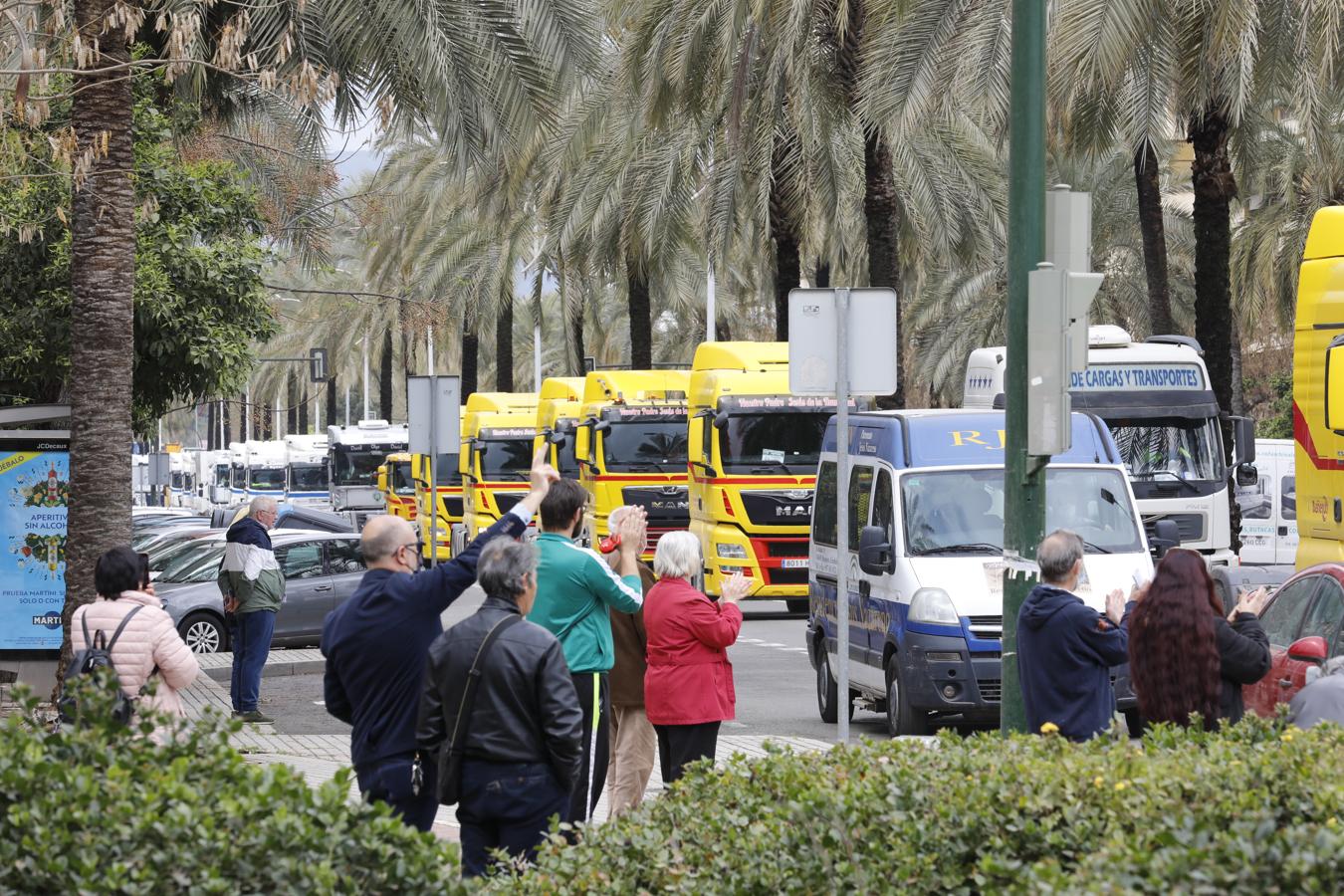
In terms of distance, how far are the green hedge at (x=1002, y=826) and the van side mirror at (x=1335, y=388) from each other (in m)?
6.10

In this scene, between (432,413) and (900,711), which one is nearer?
(900,711)

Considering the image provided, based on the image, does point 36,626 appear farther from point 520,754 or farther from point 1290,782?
point 1290,782

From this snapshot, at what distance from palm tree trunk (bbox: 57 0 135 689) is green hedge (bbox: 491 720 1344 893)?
28.1 feet

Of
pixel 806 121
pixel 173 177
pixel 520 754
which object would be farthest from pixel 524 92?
pixel 520 754

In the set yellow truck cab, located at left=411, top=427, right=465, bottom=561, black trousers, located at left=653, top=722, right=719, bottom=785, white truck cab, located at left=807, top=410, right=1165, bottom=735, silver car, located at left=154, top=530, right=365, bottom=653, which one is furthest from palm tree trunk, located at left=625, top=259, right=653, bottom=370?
black trousers, located at left=653, top=722, right=719, bottom=785

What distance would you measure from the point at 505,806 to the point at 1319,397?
7867mm

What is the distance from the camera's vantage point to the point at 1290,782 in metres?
4.44

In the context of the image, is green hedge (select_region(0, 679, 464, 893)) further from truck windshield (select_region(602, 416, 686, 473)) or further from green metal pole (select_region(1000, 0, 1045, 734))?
truck windshield (select_region(602, 416, 686, 473))

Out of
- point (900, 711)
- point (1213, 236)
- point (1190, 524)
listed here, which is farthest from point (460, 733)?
point (1213, 236)

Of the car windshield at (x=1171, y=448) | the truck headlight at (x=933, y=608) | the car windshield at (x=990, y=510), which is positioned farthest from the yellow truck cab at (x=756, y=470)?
the truck headlight at (x=933, y=608)

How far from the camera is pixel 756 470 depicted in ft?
84.0

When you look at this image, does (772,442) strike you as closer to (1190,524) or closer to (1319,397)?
(1190,524)

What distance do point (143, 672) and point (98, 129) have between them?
5.97 meters

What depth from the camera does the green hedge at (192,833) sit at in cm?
416
